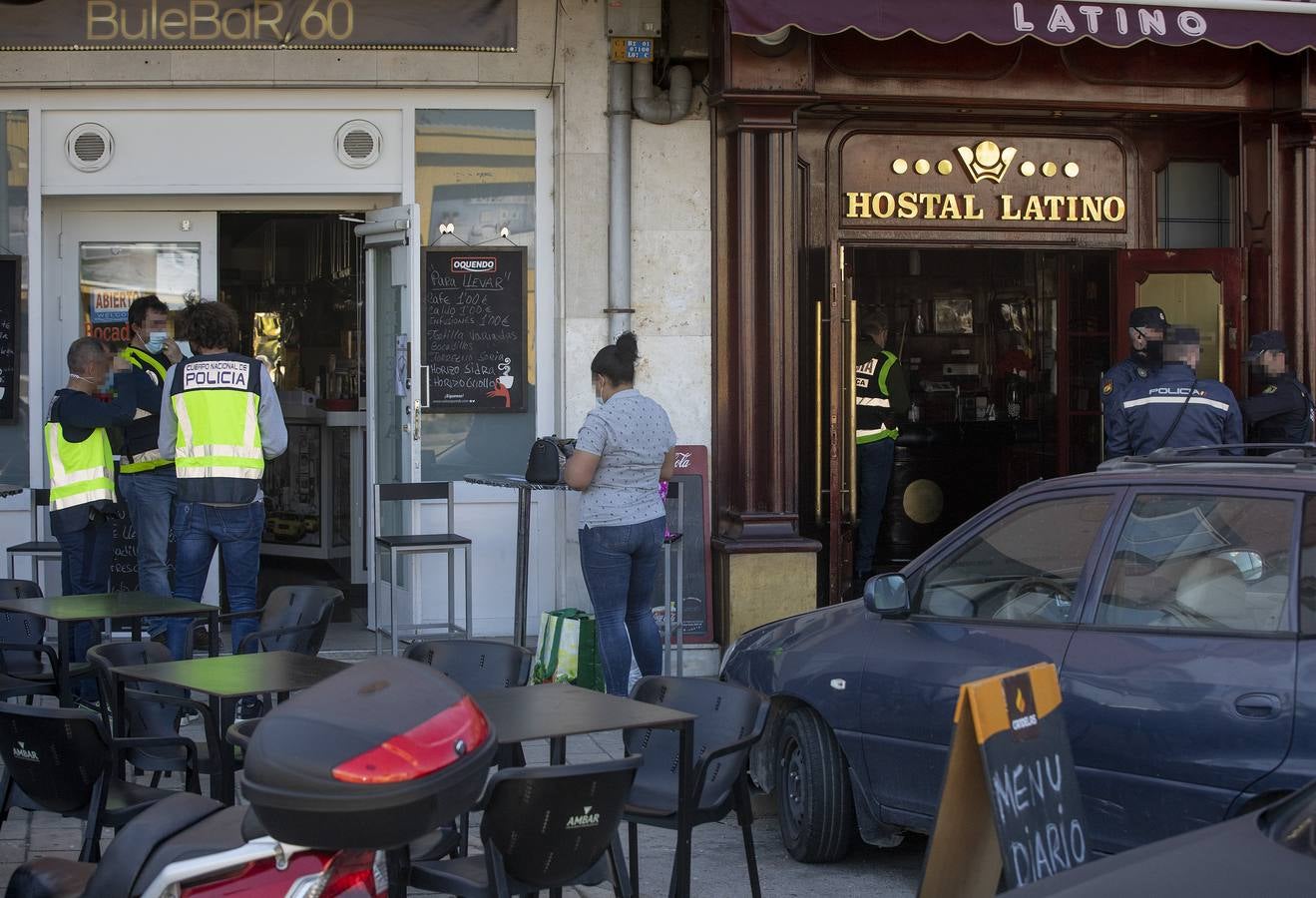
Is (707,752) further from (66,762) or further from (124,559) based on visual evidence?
(124,559)

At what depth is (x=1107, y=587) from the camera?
16.0 feet

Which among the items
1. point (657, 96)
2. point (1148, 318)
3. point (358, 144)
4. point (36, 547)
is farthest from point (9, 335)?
point (1148, 318)

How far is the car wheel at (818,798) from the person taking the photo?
5598 mm

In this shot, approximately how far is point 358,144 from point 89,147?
1591 millimetres

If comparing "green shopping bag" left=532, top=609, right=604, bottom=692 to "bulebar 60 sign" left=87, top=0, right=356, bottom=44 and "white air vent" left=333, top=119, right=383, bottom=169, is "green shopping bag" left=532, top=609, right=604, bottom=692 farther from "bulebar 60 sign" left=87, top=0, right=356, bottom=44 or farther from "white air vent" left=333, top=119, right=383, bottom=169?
"bulebar 60 sign" left=87, top=0, right=356, bottom=44

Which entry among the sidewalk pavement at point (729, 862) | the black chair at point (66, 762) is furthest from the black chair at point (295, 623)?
the black chair at point (66, 762)

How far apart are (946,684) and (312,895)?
2.86 m

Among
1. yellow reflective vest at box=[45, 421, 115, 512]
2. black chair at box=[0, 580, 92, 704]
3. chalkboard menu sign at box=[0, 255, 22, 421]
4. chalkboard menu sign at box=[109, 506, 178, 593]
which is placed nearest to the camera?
black chair at box=[0, 580, 92, 704]

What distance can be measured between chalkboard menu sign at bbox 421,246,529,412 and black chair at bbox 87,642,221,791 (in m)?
4.05

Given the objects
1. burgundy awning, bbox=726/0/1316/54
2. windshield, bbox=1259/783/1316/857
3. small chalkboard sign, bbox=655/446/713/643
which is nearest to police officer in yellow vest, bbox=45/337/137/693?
small chalkboard sign, bbox=655/446/713/643

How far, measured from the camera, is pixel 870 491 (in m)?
11.8

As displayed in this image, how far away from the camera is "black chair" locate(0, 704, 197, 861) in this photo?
4.27 meters

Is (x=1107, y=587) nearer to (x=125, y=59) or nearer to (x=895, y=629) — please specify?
(x=895, y=629)

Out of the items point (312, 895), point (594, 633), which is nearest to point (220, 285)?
point (594, 633)
